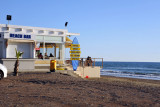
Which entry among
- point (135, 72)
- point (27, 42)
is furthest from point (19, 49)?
point (135, 72)

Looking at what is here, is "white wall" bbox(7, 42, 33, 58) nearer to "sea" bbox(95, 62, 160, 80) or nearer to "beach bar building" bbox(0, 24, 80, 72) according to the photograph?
"beach bar building" bbox(0, 24, 80, 72)

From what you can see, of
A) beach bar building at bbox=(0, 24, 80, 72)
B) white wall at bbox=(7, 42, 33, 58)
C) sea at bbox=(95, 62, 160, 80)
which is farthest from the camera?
sea at bbox=(95, 62, 160, 80)

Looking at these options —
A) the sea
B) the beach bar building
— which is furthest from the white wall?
the sea

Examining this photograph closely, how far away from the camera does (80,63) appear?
24.3 metres

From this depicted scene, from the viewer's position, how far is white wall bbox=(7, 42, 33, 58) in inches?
757

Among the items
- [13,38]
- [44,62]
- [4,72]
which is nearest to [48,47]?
[44,62]

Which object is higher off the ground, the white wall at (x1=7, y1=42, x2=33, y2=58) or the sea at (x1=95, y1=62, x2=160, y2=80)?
the white wall at (x1=7, y1=42, x2=33, y2=58)

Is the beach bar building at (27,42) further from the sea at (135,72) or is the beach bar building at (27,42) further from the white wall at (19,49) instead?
the sea at (135,72)

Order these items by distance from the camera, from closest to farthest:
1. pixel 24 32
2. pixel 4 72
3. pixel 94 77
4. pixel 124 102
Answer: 1. pixel 124 102
2. pixel 4 72
3. pixel 24 32
4. pixel 94 77

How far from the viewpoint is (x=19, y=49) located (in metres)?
19.6

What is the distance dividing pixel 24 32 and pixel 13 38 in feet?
4.12

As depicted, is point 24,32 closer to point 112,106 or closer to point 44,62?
point 44,62

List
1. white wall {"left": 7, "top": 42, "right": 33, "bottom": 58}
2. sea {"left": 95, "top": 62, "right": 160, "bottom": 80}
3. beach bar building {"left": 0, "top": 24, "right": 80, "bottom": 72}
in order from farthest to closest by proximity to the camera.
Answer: sea {"left": 95, "top": 62, "right": 160, "bottom": 80}, white wall {"left": 7, "top": 42, "right": 33, "bottom": 58}, beach bar building {"left": 0, "top": 24, "right": 80, "bottom": 72}

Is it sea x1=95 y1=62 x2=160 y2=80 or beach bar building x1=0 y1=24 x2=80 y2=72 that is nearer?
beach bar building x1=0 y1=24 x2=80 y2=72
